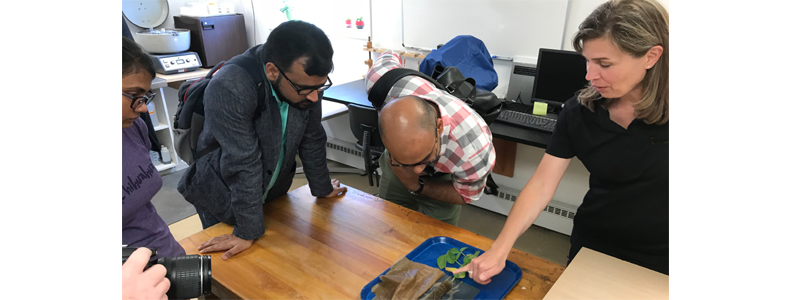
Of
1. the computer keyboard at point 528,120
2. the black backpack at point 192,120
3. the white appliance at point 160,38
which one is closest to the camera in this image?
the black backpack at point 192,120

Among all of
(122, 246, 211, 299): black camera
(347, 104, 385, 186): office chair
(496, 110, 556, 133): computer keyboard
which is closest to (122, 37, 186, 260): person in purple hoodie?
(122, 246, 211, 299): black camera

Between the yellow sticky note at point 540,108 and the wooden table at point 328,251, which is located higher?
Result: the yellow sticky note at point 540,108

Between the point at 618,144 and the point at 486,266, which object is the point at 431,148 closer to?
the point at 486,266

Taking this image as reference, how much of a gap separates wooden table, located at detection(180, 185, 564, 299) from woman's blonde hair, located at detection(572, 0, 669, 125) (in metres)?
0.51

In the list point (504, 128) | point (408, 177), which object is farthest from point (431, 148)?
point (504, 128)

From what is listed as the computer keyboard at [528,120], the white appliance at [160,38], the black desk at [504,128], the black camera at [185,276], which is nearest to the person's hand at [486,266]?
the black camera at [185,276]

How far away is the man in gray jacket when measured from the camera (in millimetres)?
1231

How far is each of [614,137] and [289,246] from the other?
993 millimetres

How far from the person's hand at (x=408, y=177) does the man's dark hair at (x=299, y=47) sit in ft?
1.61

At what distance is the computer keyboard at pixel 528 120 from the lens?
2414 millimetres

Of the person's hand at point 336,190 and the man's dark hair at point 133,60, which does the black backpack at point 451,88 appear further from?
the man's dark hair at point 133,60

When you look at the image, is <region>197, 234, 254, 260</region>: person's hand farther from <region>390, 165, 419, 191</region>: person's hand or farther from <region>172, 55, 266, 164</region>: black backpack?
<region>390, 165, 419, 191</region>: person's hand

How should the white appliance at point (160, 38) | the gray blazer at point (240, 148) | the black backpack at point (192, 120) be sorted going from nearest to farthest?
the gray blazer at point (240, 148) < the black backpack at point (192, 120) < the white appliance at point (160, 38)

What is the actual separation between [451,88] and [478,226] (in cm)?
146
